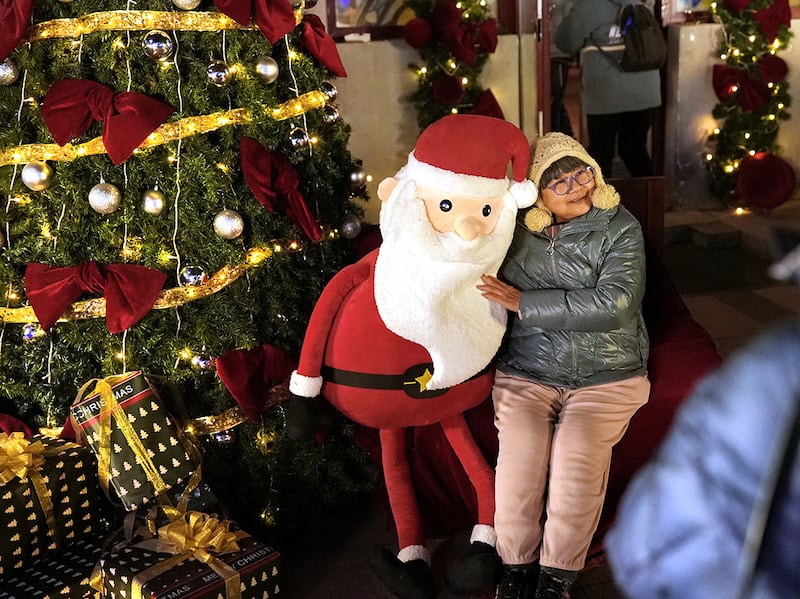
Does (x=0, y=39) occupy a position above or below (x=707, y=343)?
above

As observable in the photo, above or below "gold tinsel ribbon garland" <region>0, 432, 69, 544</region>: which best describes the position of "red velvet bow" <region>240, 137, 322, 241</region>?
above

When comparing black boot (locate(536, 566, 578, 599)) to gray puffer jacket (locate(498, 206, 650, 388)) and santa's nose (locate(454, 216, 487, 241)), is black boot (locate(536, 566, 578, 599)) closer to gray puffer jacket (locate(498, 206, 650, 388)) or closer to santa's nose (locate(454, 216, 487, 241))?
gray puffer jacket (locate(498, 206, 650, 388))

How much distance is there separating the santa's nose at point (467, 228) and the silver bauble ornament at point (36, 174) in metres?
1.16

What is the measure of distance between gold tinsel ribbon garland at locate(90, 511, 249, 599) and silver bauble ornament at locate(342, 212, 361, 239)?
1.02 meters

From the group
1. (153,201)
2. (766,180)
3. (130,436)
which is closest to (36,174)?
(153,201)

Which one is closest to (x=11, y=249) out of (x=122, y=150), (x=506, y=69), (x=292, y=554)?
(x=122, y=150)

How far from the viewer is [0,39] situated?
217cm

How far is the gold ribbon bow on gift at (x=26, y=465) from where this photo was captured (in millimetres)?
2283

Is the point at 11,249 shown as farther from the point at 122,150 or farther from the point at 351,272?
the point at 351,272

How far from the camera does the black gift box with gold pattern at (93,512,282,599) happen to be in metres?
2.21

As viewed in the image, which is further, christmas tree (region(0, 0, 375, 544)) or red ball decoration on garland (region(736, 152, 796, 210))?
red ball decoration on garland (region(736, 152, 796, 210))

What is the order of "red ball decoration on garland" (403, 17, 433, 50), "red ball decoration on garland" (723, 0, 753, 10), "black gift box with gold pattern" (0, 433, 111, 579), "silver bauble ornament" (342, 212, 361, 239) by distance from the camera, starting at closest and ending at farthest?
"black gift box with gold pattern" (0, 433, 111, 579) < "silver bauble ornament" (342, 212, 361, 239) < "red ball decoration on garland" (403, 17, 433, 50) < "red ball decoration on garland" (723, 0, 753, 10)

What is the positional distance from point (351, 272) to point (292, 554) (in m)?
1.04


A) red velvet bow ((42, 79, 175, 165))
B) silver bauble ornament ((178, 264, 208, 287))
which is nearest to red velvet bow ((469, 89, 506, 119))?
silver bauble ornament ((178, 264, 208, 287))
